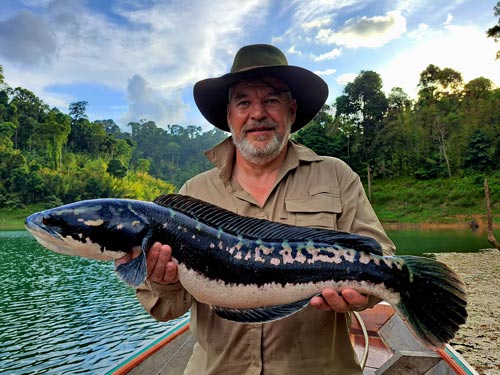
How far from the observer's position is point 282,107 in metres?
3.30

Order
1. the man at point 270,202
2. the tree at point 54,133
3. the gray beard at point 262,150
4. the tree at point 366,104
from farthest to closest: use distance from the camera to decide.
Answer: the tree at point 54,133
the tree at point 366,104
the gray beard at point 262,150
the man at point 270,202

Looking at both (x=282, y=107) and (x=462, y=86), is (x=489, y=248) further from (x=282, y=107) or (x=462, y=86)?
(x=462, y=86)

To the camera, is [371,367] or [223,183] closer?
[223,183]

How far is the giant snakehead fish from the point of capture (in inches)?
90.7

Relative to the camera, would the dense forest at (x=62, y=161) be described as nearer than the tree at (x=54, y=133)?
Yes

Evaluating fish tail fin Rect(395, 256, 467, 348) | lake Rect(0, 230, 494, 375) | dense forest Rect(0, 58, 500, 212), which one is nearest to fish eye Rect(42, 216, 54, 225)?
fish tail fin Rect(395, 256, 467, 348)

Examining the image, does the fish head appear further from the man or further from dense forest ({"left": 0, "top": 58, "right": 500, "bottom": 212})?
dense forest ({"left": 0, "top": 58, "right": 500, "bottom": 212})

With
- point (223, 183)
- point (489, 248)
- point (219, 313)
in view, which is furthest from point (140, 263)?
point (489, 248)

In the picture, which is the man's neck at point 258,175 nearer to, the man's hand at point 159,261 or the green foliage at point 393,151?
the man's hand at point 159,261

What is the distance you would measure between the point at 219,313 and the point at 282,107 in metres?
1.83

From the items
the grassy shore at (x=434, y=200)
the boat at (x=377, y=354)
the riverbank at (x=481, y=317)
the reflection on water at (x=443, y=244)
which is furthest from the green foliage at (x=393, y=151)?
the boat at (x=377, y=354)

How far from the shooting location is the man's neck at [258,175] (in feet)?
10.3

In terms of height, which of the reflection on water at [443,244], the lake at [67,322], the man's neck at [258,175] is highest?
the man's neck at [258,175]

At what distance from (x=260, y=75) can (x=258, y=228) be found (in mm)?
1449
